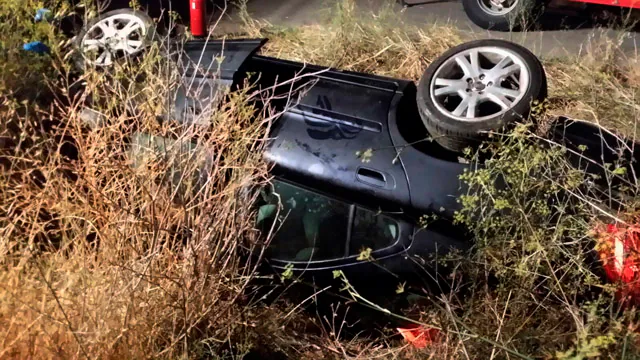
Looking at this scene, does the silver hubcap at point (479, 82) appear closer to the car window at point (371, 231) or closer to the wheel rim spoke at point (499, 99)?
the wheel rim spoke at point (499, 99)

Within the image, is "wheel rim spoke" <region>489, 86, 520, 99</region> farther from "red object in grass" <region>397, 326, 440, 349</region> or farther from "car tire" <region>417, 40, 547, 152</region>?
"red object in grass" <region>397, 326, 440, 349</region>

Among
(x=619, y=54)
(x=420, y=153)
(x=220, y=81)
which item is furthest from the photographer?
(x=619, y=54)

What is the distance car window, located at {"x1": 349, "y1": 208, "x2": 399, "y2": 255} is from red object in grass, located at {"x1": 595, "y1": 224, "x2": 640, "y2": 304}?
769 millimetres

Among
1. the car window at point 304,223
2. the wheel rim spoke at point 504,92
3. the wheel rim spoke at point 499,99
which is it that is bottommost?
the car window at point 304,223

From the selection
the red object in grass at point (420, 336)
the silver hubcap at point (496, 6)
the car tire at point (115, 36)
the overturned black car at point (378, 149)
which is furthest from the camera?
the silver hubcap at point (496, 6)

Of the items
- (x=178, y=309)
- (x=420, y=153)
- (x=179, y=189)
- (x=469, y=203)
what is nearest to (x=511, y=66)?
(x=420, y=153)

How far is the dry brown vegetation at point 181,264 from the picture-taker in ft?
6.92

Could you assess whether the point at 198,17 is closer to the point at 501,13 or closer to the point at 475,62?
the point at 501,13

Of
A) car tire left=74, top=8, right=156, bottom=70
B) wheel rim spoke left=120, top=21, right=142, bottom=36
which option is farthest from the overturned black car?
wheel rim spoke left=120, top=21, right=142, bottom=36

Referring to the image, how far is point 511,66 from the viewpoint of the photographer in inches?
114

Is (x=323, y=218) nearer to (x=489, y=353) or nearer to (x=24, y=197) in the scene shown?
(x=489, y=353)

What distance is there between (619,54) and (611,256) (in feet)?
9.51

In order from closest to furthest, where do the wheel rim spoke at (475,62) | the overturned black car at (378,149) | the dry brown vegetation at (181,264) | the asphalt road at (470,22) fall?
the dry brown vegetation at (181,264) < the overturned black car at (378,149) < the wheel rim spoke at (475,62) < the asphalt road at (470,22)

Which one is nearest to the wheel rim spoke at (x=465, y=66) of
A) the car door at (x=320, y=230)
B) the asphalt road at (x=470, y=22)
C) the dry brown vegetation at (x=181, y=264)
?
the dry brown vegetation at (x=181, y=264)
